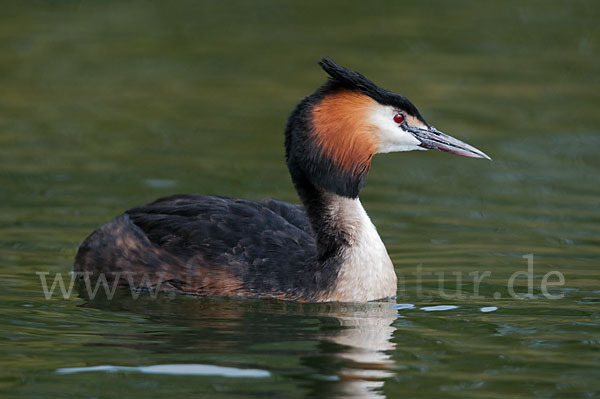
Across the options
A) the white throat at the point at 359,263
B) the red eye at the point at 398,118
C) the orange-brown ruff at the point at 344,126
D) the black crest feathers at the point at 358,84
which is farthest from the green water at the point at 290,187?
the black crest feathers at the point at 358,84

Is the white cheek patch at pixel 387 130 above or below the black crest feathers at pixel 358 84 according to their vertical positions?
below

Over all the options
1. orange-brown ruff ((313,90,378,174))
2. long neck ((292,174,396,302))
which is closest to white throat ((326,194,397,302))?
long neck ((292,174,396,302))

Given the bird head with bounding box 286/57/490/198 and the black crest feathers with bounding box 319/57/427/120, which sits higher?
the black crest feathers with bounding box 319/57/427/120

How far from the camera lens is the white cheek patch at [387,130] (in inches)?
352

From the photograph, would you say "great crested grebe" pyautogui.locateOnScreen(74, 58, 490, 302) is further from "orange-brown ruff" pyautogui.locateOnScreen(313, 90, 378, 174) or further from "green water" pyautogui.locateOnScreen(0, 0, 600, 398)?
"green water" pyautogui.locateOnScreen(0, 0, 600, 398)

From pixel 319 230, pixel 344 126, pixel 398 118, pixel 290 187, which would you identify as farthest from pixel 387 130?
pixel 290 187

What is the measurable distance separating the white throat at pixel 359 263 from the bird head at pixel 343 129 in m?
0.14

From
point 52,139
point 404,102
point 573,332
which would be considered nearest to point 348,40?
point 52,139

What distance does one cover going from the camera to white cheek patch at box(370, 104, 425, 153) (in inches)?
352

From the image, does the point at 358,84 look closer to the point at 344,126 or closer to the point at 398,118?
the point at 344,126

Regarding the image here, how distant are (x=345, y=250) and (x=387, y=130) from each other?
3.03 feet

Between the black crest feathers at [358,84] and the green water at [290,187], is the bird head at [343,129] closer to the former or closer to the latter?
the black crest feathers at [358,84]

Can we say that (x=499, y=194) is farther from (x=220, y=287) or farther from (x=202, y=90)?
(x=202, y=90)

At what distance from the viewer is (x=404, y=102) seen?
8992 mm
